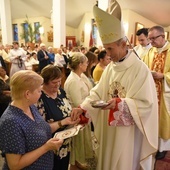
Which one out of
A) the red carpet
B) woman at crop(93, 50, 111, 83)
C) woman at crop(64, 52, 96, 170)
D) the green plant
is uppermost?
the green plant

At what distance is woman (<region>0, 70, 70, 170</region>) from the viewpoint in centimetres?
113

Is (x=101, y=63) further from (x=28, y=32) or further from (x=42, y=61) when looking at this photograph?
(x=28, y=32)

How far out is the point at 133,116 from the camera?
1496 millimetres

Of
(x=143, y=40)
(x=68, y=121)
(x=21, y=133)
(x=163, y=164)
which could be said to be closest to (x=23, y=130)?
(x=21, y=133)

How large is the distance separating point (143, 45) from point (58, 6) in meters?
7.21

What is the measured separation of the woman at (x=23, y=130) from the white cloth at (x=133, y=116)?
0.61 m

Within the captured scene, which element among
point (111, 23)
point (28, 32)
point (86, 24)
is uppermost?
point (86, 24)

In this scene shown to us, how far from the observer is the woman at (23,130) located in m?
1.13

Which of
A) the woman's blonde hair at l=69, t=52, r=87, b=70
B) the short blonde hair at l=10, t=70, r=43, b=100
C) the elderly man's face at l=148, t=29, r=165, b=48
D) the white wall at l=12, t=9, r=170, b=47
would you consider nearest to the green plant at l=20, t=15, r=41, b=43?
the white wall at l=12, t=9, r=170, b=47

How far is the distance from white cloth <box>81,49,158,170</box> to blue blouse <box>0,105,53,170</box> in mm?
586

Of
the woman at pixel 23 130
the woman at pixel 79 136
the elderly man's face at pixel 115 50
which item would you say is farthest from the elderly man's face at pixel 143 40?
the woman at pixel 23 130

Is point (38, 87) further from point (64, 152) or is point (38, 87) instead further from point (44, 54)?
point (44, 54)

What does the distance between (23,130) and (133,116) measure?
794mm

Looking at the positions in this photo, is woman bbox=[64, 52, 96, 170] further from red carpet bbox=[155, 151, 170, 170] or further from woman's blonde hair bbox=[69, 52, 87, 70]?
red carpet bbox=[155, 151, 170, 170]
